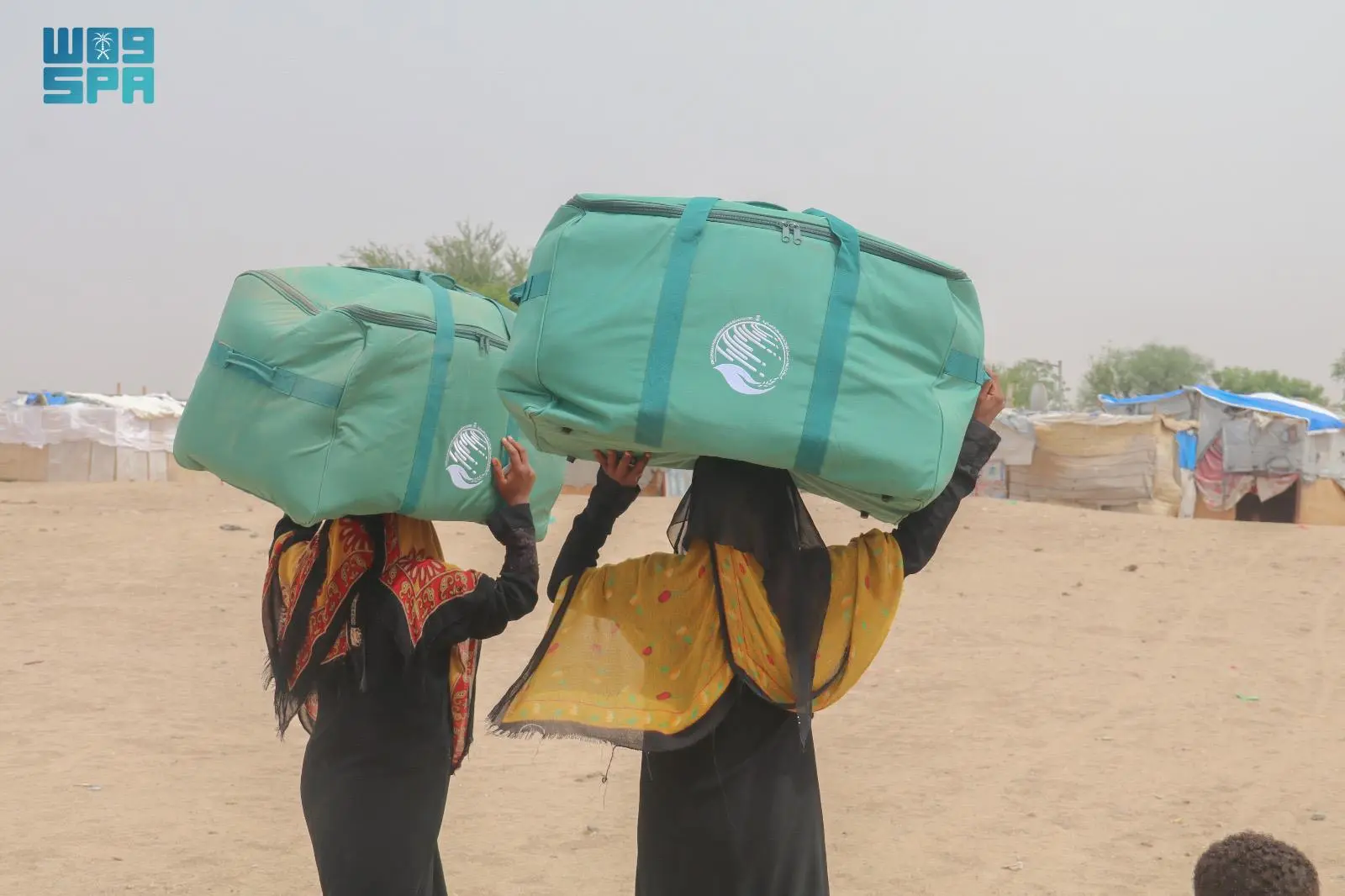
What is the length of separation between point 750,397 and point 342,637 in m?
1.30

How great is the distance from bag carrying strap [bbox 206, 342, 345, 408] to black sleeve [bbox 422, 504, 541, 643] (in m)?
0.52

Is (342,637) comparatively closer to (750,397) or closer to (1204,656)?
(750,397)

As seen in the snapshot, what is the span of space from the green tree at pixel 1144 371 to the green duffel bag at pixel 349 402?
51617 mm

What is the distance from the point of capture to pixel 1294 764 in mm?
6398

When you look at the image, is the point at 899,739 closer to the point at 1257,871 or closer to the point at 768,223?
the point at 1257,871

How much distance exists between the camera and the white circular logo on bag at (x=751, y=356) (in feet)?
7.00

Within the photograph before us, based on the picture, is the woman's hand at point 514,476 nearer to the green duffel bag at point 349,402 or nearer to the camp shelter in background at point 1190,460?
the green duffel bag at point 349,402

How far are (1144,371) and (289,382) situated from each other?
2203 inches

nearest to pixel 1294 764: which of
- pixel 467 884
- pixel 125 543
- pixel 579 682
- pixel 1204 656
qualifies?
pixel 1204 656

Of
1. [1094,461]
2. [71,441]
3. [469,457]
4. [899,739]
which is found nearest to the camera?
[469,457]

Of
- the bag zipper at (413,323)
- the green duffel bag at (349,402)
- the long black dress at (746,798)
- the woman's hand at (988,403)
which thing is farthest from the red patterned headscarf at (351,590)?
the woman's hand at (988,403)

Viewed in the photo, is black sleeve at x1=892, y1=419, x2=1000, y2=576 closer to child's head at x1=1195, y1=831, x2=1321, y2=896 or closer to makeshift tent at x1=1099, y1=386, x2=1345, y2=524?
child's head at x1=1195, y1=831, x2=1321, y2=896

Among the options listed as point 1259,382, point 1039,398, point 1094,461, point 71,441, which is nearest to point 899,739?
point 1094,461

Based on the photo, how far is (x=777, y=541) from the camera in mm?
2371
